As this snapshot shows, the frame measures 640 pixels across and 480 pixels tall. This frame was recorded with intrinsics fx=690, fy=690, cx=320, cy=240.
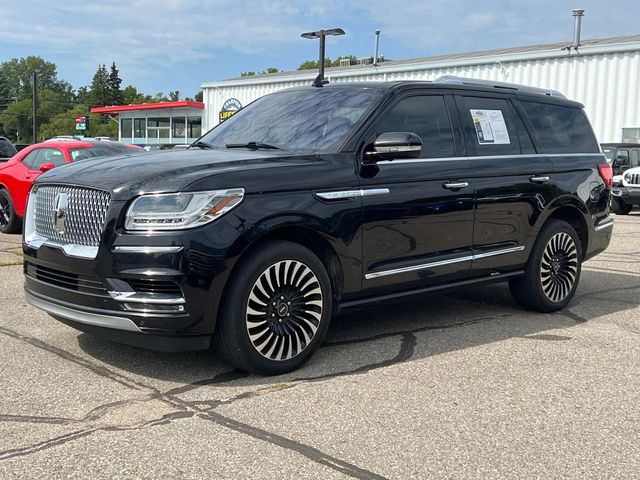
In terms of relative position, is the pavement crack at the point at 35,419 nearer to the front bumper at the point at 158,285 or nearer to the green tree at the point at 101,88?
the front bumper at the point at 158,285

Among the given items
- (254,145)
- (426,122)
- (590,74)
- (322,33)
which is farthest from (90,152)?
(590,74)

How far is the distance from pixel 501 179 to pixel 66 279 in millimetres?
3374

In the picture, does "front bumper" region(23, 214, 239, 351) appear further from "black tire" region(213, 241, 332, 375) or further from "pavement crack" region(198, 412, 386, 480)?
"pavement crack" region(198, 412, 386, 480)

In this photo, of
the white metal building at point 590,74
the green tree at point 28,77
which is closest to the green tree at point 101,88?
the green tree at point 28,77

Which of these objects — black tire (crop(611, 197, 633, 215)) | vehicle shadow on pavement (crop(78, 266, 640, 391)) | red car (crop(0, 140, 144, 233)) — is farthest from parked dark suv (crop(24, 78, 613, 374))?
black tire (crop(611, 197, 633, 215))

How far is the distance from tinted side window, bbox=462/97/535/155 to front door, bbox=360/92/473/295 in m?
0.19

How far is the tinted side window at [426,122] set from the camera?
5.00 m

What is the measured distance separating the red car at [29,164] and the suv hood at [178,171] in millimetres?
6525

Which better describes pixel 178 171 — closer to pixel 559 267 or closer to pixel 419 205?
pixel 419 205

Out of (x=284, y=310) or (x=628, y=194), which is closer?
(x=284, y=310)

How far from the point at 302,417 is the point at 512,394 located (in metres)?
1.28

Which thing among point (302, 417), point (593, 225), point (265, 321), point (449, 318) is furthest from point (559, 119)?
point (302, 417)

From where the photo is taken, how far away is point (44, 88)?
551 feet

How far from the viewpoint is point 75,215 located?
4098mm
